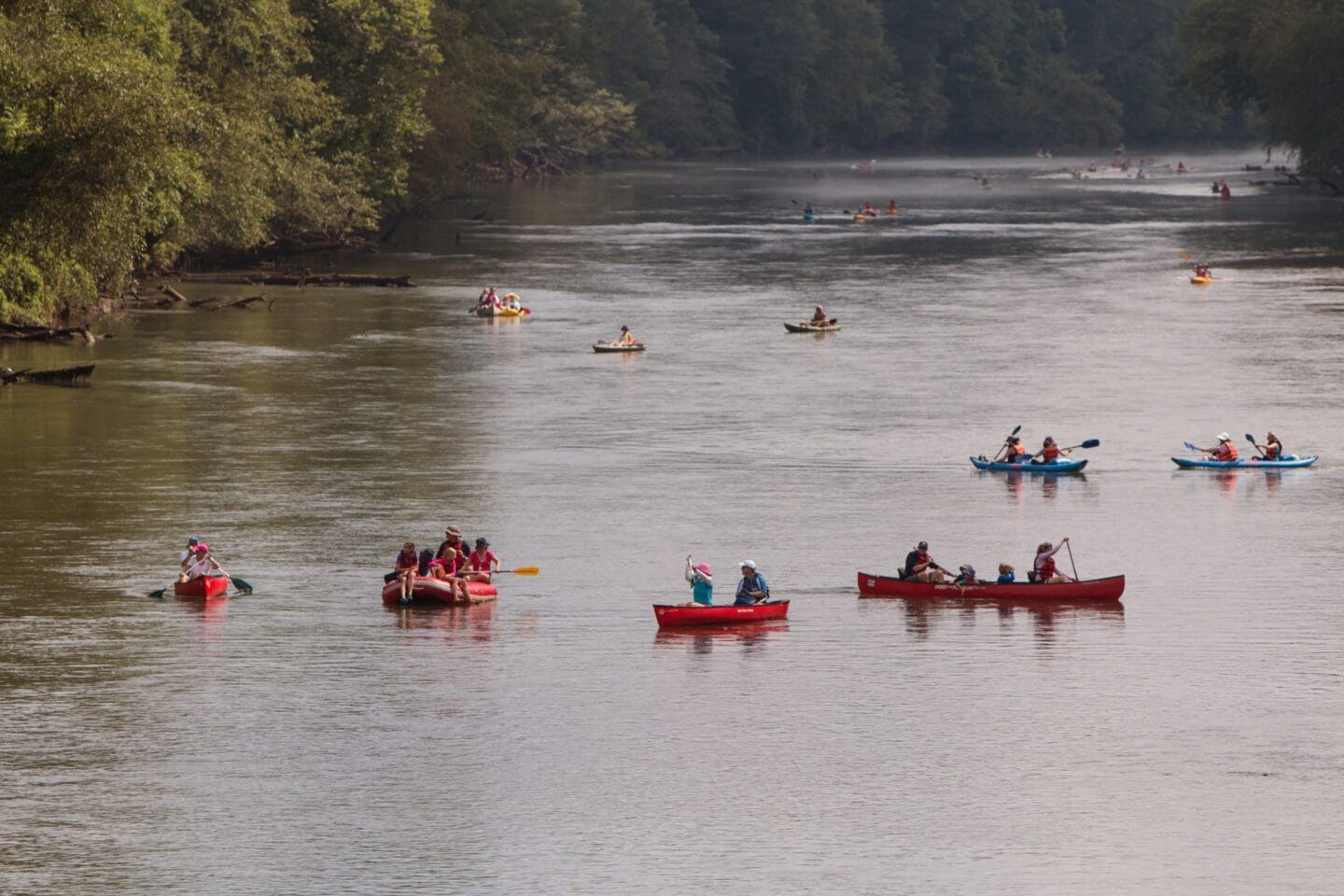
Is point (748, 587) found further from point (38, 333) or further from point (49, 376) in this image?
point (38, 333)

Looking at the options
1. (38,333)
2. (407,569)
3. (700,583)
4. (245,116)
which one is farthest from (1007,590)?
(245,116)

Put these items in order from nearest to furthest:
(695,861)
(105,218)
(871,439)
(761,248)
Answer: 1. (695,861)
2. (105,218)
3. (871,439)
4. (761,248)

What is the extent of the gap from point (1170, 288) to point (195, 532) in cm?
7509

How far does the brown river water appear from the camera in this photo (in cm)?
3462

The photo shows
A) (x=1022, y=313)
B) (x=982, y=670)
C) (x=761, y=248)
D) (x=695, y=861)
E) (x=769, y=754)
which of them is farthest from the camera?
(x=761, y=248)

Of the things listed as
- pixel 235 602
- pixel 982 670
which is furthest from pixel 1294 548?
pixel 235 602

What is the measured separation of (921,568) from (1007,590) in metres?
2.02

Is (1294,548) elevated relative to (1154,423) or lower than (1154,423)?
lower

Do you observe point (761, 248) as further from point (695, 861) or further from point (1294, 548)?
point (695, 861)

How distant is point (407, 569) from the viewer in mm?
47688

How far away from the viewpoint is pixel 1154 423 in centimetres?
7431

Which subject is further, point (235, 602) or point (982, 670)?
point (235, 602)

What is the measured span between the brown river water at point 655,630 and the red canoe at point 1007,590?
0.43 m

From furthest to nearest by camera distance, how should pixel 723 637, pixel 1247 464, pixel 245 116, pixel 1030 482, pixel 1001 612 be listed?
pixel 245 116
pixel 1247 464
pixel 1030 482
pixel 1001 612
pixel 723 637
